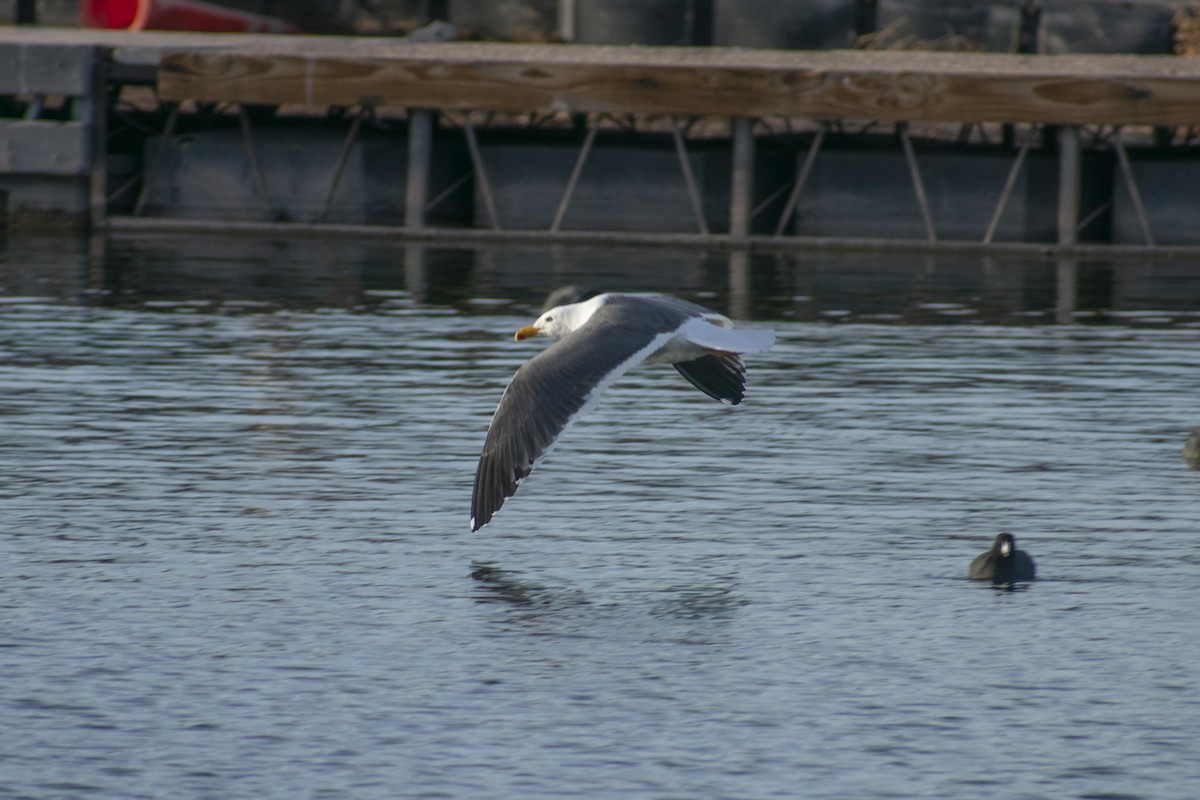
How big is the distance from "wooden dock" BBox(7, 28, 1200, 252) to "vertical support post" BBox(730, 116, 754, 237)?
22 millimetres

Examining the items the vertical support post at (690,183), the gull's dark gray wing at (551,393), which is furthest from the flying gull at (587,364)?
the vertical support post at (690,183)

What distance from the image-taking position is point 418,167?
28234 millimetres

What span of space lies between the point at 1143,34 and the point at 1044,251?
6.54m

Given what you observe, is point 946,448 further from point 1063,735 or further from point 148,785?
point 148,785

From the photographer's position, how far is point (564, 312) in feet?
39.3

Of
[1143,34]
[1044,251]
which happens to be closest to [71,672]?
[1044,251]

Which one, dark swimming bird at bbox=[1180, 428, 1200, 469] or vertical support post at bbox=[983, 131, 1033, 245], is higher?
vertical support post at bbox=[983, 131, 1033, 245]

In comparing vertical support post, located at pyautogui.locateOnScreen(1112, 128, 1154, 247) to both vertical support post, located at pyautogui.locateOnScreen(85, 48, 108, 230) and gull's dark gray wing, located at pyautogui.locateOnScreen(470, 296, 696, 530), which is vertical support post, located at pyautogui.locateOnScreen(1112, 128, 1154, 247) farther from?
gull's dark gray wing, located at pyautogui.locateOnScreen(470, 296, 696, 530)

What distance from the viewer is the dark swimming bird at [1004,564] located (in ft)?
32.3

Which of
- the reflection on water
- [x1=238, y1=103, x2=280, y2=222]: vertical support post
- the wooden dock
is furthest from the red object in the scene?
the reflection on water

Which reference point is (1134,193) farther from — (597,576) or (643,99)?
(597,576)

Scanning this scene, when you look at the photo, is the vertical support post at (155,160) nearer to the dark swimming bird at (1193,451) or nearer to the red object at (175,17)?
the red object at (175,17)

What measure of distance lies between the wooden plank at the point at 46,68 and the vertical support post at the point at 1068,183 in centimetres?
1205

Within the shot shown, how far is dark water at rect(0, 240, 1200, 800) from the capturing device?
297 inches
